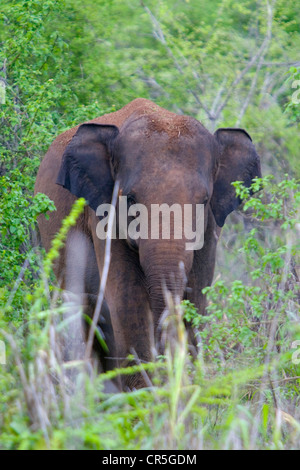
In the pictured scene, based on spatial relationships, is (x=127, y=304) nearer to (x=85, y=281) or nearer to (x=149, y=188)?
(x=149, y=188)

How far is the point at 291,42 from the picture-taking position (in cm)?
1157

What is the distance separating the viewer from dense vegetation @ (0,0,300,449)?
4.10m

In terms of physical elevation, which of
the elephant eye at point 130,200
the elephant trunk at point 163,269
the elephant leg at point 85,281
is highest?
the elephant eye at point 130,200

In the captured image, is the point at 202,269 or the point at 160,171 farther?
the point at 202,269

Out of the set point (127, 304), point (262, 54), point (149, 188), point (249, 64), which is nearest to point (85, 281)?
point (127, 304)

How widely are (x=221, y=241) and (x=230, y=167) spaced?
7.15ft

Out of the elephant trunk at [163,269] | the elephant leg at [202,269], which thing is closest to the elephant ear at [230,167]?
the elephant leg at [202,269]

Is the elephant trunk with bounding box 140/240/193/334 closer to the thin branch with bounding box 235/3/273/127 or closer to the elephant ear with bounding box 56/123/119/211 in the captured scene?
the elephant ear with bounding box 56/123/119/211

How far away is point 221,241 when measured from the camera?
31.3 feet

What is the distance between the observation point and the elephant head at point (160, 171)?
6441mm

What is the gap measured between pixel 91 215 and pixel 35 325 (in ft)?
11.0


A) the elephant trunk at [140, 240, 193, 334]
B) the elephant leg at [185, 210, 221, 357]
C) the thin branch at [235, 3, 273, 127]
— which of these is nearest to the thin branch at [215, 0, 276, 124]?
the thin branch at [235, 3, 273, 127]

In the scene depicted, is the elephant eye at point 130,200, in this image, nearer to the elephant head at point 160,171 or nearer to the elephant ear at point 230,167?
the elephant head at point 160,171
